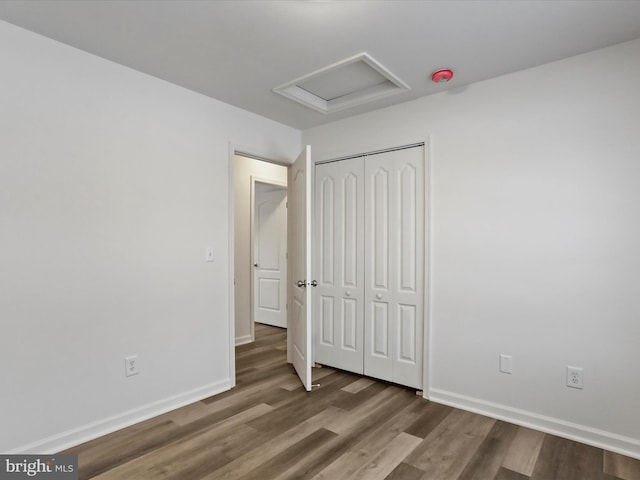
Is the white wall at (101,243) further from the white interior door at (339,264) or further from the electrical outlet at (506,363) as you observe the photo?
the electrical outlet at (506,363)

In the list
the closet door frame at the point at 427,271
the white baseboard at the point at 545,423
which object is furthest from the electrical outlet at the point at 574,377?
the closet door frame at the point at 427,271

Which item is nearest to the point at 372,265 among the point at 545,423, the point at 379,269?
the point at 379,269

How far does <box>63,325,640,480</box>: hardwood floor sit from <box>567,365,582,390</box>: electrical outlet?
1.15ft

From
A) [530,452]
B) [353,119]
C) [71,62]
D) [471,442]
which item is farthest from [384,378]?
[71,62]

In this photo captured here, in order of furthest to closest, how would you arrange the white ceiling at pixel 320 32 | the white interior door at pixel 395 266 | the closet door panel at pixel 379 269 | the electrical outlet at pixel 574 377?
the closet door panel at pixel 379 269 < the white interior door at pixel 395 266 < the electrical outlet at pixel 574 377 < the white ceiling at pixel 320 32

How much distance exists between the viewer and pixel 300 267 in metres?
3.31

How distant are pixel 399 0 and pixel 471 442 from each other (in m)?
2.58

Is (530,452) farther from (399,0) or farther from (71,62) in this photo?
(71,62)

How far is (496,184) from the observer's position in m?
2.61

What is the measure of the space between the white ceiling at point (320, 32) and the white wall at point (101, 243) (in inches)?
10.9

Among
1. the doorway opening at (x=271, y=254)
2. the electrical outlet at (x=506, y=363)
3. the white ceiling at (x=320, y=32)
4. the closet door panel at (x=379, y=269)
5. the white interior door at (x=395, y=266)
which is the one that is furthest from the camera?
the doorway opening at (x=271, y=254)

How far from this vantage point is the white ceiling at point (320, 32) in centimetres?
183
